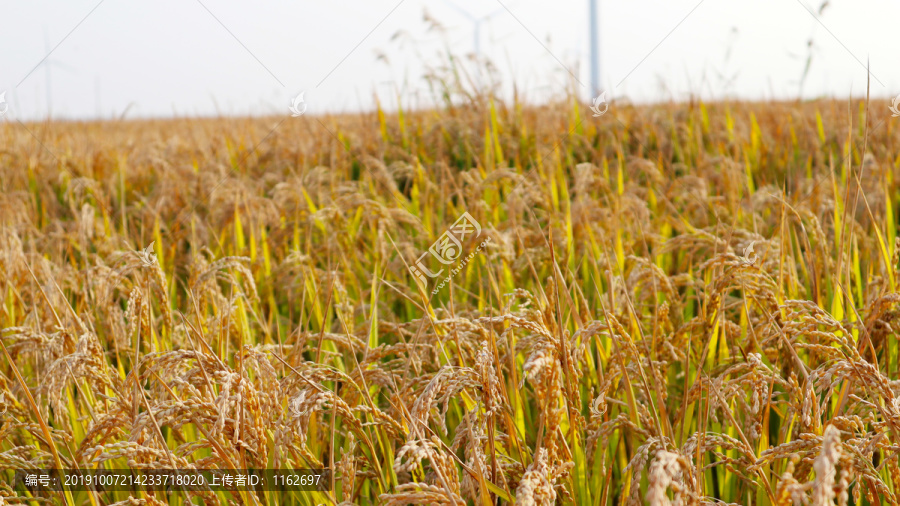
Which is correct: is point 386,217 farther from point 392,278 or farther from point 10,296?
point 10,296

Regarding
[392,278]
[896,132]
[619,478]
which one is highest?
[896,132]

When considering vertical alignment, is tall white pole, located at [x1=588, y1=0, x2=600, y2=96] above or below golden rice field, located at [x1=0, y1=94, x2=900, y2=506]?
above

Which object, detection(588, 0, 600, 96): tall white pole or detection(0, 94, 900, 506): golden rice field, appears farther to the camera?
detection(588, 0, 600, 96): tall white pole

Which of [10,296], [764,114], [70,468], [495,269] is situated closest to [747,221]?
[495,269]

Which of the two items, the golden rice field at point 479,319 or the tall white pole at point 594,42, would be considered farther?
the tall white pole at point 594,42

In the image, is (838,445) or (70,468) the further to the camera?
(70,468)

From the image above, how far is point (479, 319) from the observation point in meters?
1.07

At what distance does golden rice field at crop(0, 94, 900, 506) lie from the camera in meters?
0.92

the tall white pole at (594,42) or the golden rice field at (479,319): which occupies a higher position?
the tall white pole at (594,42)

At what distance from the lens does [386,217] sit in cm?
218

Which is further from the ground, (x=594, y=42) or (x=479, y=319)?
(x=594, y=42)

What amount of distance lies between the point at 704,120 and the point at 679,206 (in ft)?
4.86

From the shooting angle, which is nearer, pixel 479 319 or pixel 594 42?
pixel 479 319

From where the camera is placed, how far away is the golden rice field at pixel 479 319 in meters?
0.92
